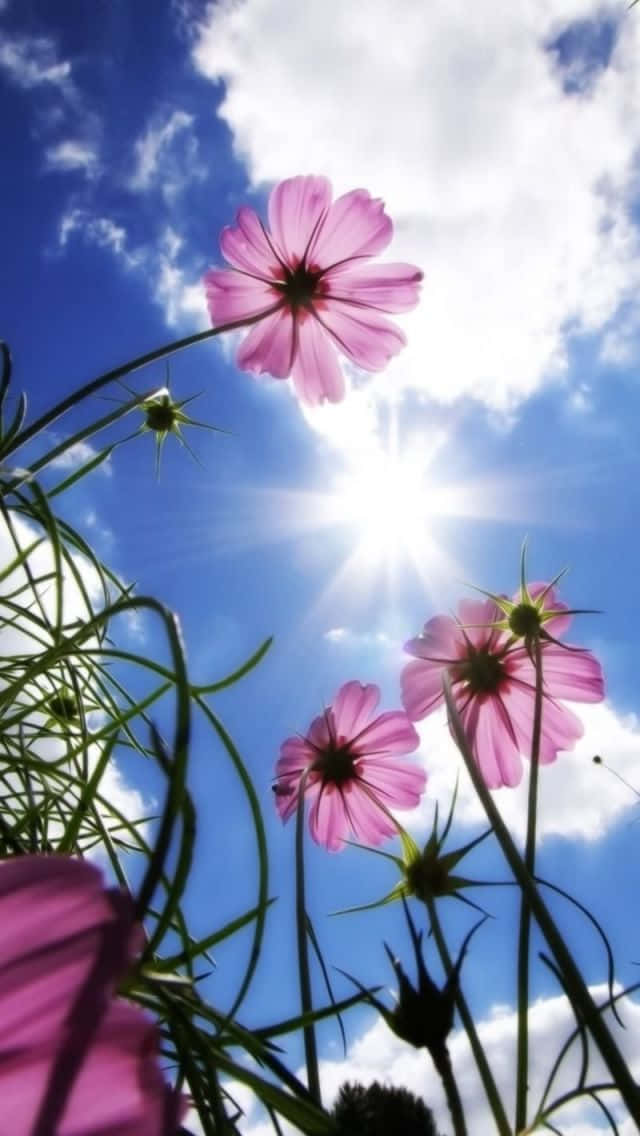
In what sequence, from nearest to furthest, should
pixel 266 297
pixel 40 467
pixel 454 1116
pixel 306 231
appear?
pixel 454 1116, pixel 40 467, pixel 306 231, pixel 266 297

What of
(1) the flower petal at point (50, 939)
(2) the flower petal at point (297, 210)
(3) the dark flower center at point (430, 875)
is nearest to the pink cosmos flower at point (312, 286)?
(2) the flower petal at point (297, 210)

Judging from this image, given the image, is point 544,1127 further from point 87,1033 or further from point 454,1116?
point 87,1033

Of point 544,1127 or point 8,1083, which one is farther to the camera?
point 544,1127

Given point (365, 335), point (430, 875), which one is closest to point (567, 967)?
point (430, 875)

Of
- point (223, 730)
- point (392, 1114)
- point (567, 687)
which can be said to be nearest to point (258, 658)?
point (223, 730)

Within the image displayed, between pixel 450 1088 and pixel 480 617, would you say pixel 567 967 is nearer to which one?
pixel 450 1088

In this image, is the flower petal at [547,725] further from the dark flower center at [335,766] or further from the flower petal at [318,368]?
the flower petal at [318,368]

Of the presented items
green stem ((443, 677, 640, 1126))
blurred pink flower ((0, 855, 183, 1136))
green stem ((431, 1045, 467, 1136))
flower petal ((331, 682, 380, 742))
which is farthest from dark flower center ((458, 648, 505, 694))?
blurred pink flower ((0, 855, 183, 1136))
